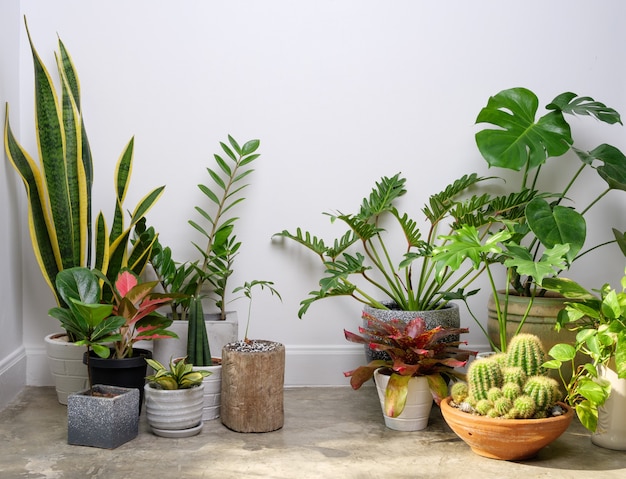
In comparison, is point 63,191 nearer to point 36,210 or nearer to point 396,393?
point 36,210

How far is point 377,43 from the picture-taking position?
299cm

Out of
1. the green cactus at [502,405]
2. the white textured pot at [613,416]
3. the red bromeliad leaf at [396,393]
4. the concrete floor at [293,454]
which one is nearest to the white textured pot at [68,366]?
the concrete floor at [293,454]

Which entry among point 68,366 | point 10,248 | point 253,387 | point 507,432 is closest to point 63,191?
point 10,248

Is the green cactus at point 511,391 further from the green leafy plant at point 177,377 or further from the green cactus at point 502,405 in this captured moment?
the green leafy plant at point 177,377

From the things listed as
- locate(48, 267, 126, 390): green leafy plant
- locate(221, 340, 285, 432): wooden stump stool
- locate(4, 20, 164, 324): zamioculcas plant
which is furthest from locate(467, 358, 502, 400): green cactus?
locate(4, 20, 164, 324): zamioculcas plant

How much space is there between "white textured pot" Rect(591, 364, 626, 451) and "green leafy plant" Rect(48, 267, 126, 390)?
1.53m

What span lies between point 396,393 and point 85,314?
102 cm

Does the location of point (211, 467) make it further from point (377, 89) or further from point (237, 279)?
point (377, 89)

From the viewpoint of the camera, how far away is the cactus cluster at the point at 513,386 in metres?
2.00

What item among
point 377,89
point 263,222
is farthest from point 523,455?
point 377,89

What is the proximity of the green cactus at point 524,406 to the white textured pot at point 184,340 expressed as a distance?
1138mm

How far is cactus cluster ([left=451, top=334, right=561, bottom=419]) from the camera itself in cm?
200

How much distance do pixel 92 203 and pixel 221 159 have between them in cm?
58

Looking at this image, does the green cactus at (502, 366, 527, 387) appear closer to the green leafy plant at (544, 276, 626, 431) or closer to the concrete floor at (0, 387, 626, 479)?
the green leafy plant at (544, 276, 626, 431)
